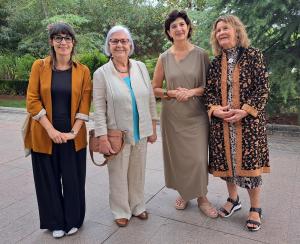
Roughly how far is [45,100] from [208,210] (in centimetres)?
193

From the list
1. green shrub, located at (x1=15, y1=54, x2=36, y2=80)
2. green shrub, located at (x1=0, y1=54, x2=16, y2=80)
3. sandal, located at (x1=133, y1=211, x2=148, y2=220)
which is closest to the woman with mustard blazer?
sandal, located at (x1=133, y1=211, x2=148, y2=220)

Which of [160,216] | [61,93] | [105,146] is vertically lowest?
[160,216]

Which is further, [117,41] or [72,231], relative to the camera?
[72,231]

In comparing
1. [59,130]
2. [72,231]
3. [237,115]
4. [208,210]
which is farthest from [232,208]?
[59,130]

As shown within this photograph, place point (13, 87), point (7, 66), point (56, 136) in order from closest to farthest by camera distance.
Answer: point (56, 136)
point (13, 87)
point (7, 66)

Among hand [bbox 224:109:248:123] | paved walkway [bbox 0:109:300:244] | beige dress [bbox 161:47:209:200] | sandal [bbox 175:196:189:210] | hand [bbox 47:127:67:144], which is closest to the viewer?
hand [bbox 47:127:67:144]

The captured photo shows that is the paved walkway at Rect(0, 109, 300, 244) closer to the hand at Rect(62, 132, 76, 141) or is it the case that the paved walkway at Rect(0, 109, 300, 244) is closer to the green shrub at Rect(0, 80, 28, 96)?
the hand at Rect(62, 132, 76, 141)

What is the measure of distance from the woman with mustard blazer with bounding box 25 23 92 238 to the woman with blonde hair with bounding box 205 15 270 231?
118cm

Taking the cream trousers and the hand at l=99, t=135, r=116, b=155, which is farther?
the cream trousers

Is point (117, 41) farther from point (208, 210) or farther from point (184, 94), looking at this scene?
point (208, 210)

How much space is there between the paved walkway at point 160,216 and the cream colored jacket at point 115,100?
898 millimetres

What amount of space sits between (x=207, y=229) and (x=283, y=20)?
4633 millimetres

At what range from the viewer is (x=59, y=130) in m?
2.88

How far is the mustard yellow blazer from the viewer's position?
9.11ft
